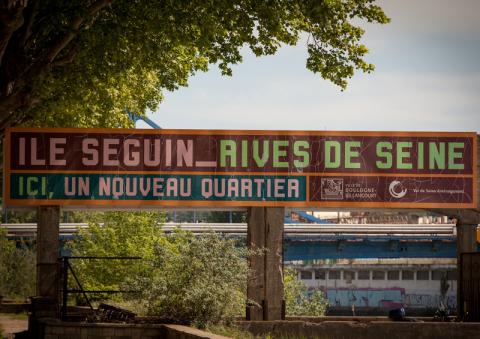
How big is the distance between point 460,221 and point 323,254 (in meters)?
61.0

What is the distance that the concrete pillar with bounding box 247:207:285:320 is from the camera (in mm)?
23109

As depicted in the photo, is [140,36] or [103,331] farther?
[140,36]

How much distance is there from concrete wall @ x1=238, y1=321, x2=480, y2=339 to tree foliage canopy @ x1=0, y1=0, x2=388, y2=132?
7.16 m

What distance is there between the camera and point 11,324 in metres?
31.9

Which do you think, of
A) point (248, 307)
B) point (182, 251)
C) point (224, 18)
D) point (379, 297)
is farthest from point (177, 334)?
point (379, 297)

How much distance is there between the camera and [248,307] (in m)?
22.8

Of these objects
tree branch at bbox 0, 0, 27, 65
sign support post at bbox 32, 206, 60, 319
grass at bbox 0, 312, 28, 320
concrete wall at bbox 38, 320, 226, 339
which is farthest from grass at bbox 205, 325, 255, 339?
grass at bbox 0, 312, 28, 320

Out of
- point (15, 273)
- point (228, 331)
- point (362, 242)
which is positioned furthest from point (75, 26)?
point (362, 242)

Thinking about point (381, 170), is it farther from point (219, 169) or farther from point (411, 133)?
point (219, 169)

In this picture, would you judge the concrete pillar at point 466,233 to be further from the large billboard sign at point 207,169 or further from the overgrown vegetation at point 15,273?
the overgrown vegetation at point 15,273

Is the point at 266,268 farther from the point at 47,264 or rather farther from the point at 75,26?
the point at 75,26

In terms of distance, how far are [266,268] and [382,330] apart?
3.24m

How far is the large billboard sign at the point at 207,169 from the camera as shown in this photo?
2358 cm

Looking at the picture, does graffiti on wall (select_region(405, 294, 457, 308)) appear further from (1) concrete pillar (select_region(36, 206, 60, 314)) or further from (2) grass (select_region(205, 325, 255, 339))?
(2) grass (select_region(205, 325, 255, 339))
